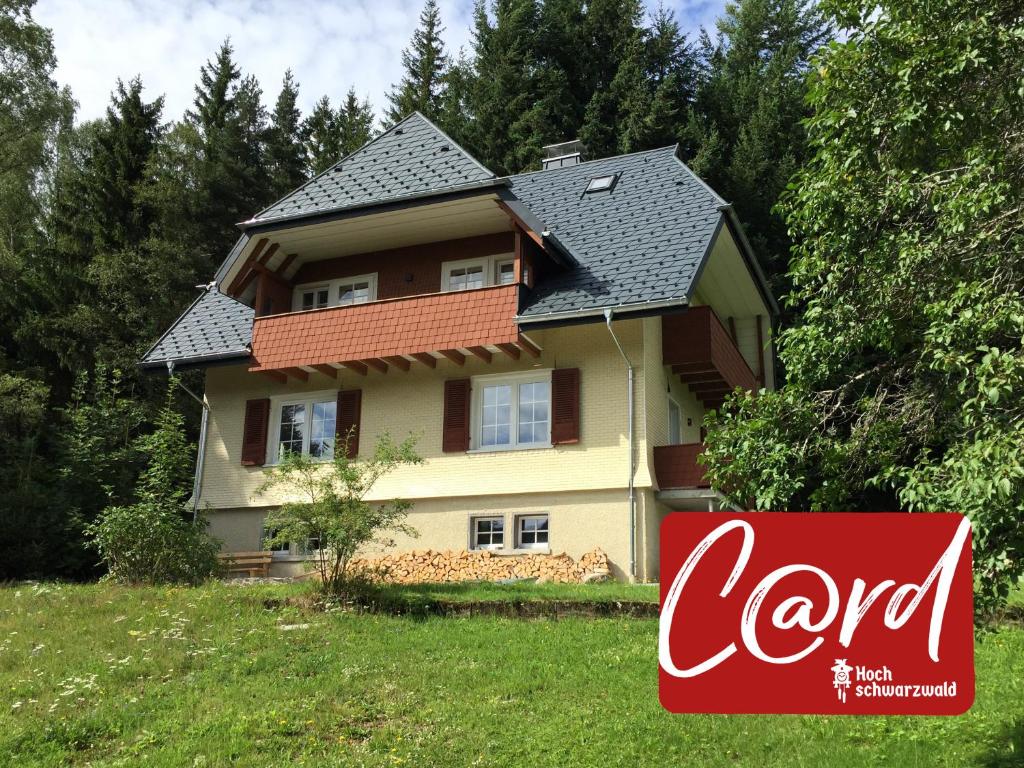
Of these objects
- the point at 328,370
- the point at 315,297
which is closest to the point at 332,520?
the point at 328,370

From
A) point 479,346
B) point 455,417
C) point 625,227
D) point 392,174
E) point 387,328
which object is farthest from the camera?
point 392,174

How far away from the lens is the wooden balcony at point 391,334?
60.4 ft

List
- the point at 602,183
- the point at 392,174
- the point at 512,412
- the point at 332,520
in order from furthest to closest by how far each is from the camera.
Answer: the point at 602,183 < the point at 392,174 < the point at 512,412 < the point at 332,520

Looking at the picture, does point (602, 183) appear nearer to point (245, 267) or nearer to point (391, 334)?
point (391, 334)

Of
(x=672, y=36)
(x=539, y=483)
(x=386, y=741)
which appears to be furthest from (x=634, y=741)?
(x=672, y=36)

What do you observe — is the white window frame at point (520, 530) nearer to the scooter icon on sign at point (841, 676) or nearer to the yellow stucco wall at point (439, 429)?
the yellow stucco wall at point (439, 429)

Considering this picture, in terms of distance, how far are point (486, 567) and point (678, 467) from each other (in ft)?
12.8

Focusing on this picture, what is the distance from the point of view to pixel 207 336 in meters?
22.0

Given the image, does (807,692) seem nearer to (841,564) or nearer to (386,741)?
(841,564)

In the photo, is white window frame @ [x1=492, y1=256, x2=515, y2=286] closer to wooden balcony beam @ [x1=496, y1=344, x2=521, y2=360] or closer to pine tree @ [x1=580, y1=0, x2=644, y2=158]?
wooden balcony beam @ [x1=496, y1=344, x2=521, y2=360]

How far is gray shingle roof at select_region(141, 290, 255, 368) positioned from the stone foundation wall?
5602 mm

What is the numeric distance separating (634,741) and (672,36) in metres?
32.8

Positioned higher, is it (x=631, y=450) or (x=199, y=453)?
(x=199, y=453)

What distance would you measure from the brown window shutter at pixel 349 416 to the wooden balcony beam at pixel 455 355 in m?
2.34
